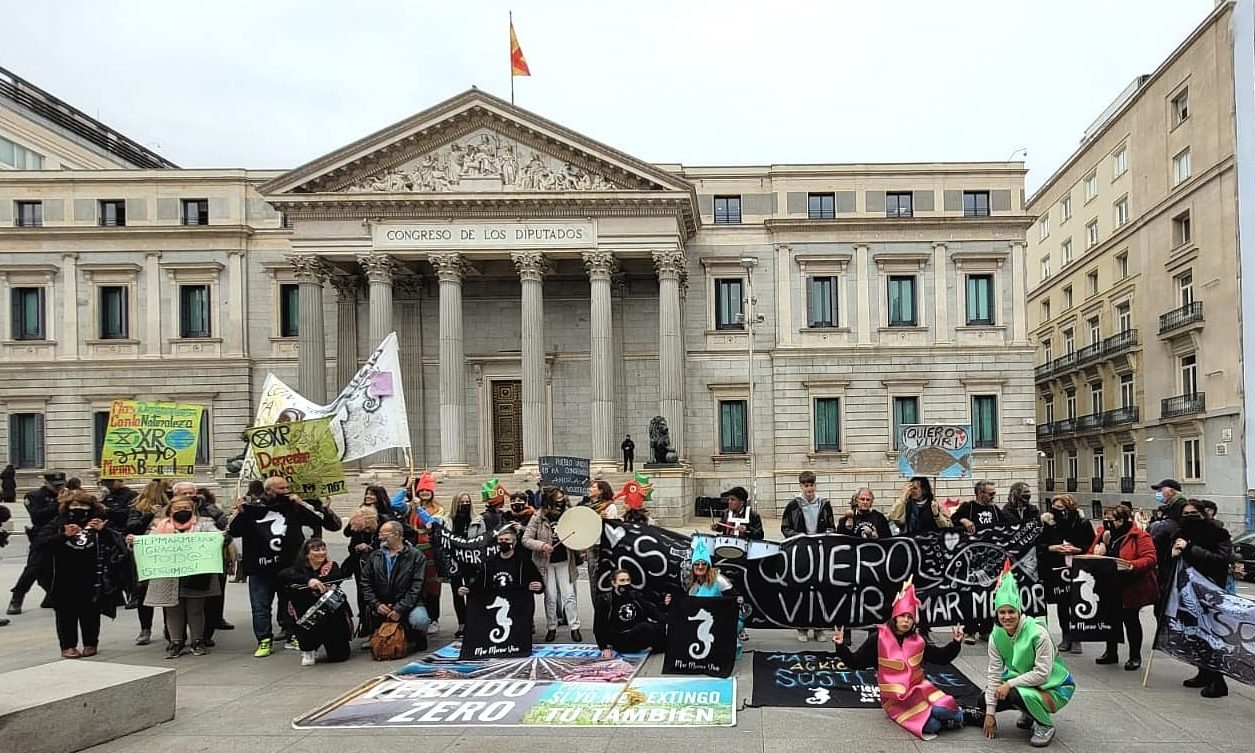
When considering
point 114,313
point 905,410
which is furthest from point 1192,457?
point 114,313

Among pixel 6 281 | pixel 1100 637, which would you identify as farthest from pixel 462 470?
pixel 1100 637

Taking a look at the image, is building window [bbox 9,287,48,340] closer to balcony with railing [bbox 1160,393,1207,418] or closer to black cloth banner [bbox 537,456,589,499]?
black cloth banner [bbox 537,456,589,499]

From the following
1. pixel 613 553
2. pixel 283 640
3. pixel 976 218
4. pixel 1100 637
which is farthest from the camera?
pixel 976 218

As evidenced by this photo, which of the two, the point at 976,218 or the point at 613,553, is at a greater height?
the point at 976,218

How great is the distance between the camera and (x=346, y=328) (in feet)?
132

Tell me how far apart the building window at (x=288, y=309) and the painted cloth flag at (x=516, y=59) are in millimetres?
13346

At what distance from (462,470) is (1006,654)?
29744mm

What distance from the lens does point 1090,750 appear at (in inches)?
305

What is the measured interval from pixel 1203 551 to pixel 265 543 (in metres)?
10.7

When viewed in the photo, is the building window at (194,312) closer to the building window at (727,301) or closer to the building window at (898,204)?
the building window at (727,301)

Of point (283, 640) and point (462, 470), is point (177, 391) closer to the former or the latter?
point (462, 470)

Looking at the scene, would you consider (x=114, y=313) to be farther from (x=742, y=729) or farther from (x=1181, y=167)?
(x=1181, y=167)

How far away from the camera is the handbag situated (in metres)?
11.3

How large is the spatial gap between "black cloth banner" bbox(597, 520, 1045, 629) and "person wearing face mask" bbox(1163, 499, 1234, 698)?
1.68 meters
